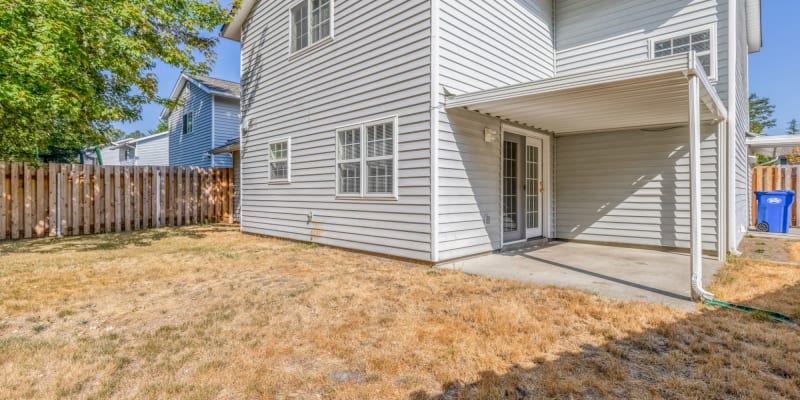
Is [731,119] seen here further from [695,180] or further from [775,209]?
[775,209]

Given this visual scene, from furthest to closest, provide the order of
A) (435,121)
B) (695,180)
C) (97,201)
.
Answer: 1. (97,201)
2. (435,121)
3. (695,180)

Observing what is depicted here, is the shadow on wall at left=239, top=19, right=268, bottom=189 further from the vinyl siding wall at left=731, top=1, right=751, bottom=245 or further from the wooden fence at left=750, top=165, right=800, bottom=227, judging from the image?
the wooden fence at left=750, top=165, right=800, bottom=227

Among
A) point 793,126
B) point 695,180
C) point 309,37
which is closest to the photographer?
point 695,180

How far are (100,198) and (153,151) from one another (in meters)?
13.5

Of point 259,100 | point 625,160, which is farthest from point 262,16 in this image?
point 625,160

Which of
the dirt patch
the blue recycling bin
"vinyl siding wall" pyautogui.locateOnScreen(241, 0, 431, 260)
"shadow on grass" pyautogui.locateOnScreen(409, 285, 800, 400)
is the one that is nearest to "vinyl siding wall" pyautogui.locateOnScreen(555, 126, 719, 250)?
the dirt patch

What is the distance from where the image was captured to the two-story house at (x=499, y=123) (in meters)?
5.19

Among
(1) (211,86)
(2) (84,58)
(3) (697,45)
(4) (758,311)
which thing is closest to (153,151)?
(1) (211,86)

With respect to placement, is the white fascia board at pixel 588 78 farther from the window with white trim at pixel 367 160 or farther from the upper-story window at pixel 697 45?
the upper-story window at pixel 697 45

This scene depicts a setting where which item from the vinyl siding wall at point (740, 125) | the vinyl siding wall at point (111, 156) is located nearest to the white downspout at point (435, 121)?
the vinyl siding wall at point (740, 125)

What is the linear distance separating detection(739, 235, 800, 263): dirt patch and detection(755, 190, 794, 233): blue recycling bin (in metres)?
1.02

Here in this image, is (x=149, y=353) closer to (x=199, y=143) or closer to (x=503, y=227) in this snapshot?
(x=503, y=227)

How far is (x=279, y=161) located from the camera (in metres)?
8.34

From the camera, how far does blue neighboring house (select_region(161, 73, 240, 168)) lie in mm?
14359
